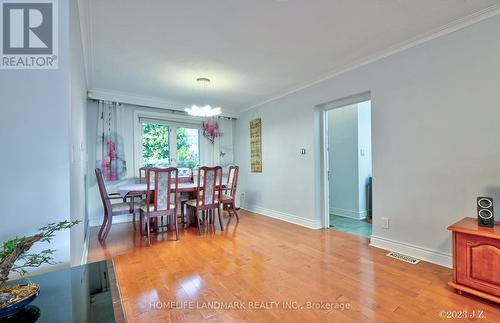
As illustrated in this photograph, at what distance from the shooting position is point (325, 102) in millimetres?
3586

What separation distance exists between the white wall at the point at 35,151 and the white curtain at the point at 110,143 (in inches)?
136

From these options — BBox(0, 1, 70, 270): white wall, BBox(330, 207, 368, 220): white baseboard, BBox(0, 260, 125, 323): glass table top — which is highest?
BBox(0, 1, 70, 270): white wall

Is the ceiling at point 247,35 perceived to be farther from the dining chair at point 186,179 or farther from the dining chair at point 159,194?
the dining chair at point 186,179

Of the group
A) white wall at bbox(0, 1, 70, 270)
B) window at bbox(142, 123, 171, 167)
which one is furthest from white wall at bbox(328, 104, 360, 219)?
white wall at bbox(0, 1, 70, 270)

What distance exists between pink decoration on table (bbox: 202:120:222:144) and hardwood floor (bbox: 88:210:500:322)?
2.80m

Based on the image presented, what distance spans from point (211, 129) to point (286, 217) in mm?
2715

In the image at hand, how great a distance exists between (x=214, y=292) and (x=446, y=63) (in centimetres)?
317

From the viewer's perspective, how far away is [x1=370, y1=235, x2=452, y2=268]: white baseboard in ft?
7.65

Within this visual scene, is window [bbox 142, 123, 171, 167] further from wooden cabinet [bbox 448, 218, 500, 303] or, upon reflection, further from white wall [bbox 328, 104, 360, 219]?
wooden cabinet [bbox 448, 218, 500, 303]

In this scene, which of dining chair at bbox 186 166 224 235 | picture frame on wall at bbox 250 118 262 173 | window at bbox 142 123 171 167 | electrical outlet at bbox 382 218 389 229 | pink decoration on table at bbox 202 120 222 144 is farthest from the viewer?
pink decoration on table at bbox 202 120 222 144

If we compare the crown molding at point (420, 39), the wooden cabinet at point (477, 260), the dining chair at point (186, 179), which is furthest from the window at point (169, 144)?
the wooden cabinet at point (477, 260)

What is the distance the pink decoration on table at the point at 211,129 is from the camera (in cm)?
544

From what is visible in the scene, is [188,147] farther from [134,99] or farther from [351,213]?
[351,213]

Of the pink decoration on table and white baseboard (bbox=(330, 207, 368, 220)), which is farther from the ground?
the pink decoration on table
